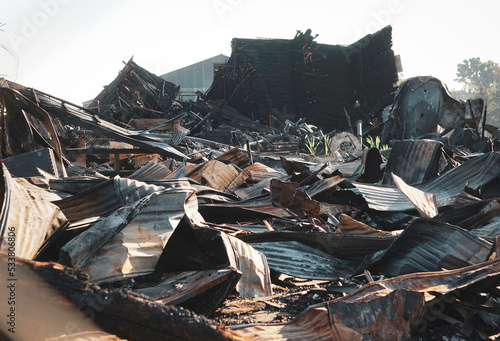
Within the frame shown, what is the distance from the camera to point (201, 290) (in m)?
1.43

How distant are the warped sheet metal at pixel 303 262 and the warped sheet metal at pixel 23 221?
99 cm

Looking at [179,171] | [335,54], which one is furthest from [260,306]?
A: [335,54]

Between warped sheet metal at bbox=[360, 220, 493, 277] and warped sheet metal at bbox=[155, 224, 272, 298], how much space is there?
0.61m

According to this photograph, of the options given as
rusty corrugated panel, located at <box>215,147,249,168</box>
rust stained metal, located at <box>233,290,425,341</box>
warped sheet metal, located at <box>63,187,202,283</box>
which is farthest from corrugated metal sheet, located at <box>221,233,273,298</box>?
rusty corrugated panel, located at <box>215,147,249,168</box>

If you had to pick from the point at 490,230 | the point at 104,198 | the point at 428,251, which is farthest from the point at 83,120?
the point at 490,230

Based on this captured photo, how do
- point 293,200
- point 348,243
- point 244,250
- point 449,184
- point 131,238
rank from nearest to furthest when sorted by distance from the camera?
point 131,238
point 244,250
point 348,243
point 293,200
point 449,184

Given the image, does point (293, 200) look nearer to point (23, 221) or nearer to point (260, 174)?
point (260, 174)

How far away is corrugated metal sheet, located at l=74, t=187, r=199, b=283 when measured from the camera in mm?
1470

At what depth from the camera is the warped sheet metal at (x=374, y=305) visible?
1.20 meters

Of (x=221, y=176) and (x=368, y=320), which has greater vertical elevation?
(x=221, y=176)

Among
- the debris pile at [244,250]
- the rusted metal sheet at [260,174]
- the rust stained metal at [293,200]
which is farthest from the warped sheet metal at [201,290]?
the rusted metal sheet at [260,174]

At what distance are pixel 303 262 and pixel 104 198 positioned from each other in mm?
1153

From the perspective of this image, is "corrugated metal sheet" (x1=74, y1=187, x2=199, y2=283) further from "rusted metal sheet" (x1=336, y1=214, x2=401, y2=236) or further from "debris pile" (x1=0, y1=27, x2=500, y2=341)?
"rusted metal sheet" (x1=336, y1=214, x2=401, y2=236)

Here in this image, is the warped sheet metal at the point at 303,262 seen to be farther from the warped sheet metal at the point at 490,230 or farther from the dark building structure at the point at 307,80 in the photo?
the dark building structure at the point at 307,80
